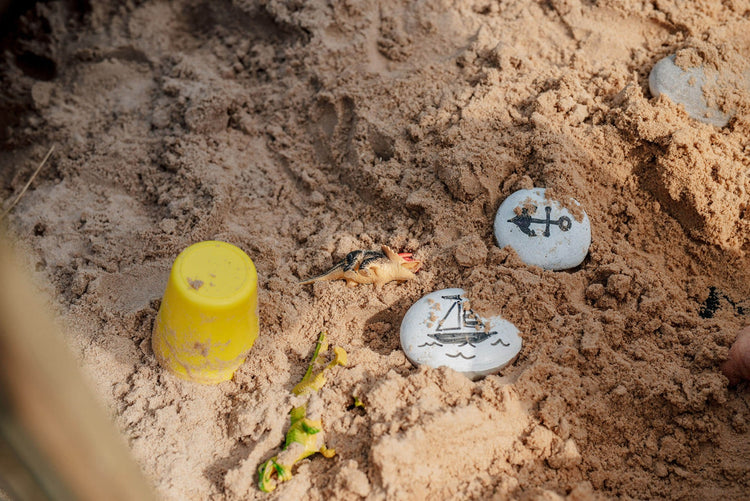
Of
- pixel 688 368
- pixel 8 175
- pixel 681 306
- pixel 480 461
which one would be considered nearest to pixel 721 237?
pixel 681 306

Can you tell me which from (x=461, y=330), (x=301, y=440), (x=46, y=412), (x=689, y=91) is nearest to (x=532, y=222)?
(x=461, y=330)

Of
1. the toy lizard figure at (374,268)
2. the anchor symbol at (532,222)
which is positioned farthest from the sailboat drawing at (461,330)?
the anchor symbol at (532,222)

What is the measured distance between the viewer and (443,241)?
2545 millimetres

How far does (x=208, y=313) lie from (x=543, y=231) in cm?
135

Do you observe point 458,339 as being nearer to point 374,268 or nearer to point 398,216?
point 374,268

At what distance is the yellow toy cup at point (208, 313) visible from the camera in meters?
1.98

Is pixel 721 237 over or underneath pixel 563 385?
over

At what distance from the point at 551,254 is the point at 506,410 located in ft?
2.34

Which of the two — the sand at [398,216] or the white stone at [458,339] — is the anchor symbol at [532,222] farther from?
the white stone at [458,339]

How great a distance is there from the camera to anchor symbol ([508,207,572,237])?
8.02 ft

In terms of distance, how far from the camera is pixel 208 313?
1.99 m

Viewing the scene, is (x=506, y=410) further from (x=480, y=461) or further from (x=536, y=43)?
(x=536, y=43)

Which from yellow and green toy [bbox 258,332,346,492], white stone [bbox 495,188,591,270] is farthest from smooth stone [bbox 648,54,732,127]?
yellow and green toy [bbox 258,332,346,492]

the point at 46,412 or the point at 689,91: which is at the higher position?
the point at 46,412
